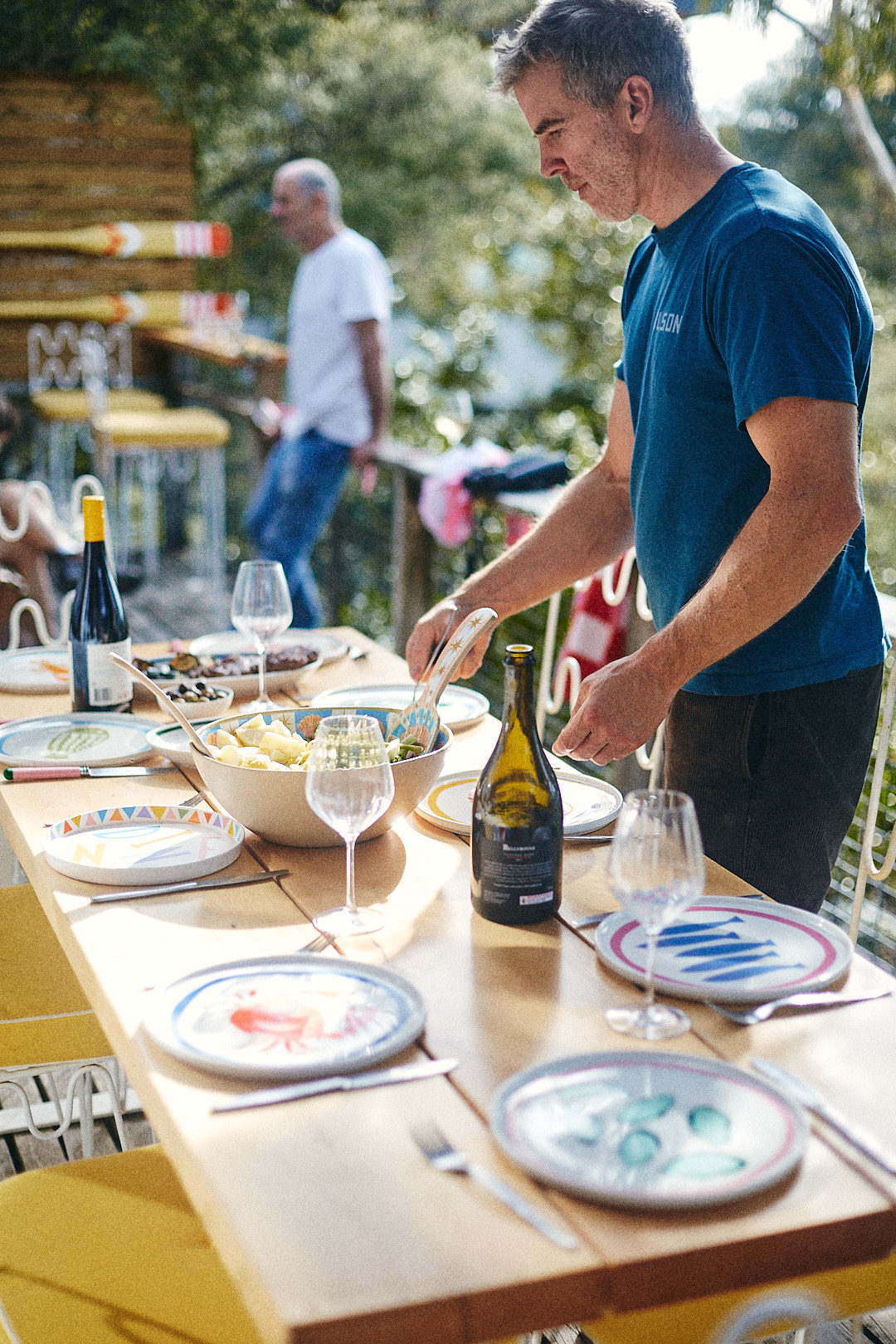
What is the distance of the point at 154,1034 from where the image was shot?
3.45 ft

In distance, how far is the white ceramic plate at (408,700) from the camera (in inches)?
77.0

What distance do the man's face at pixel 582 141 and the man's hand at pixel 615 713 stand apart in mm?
671

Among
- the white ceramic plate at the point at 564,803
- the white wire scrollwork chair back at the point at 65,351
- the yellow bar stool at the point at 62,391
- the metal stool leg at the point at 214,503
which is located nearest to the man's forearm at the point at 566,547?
the white ceramic plate at the point at 564,803

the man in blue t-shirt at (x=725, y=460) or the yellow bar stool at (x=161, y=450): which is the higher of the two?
the man in blue t-shirt at (x=725, y=460)

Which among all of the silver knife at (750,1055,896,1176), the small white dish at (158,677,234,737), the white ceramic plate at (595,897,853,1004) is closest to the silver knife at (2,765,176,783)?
the small white dish at (158,677,234,737)

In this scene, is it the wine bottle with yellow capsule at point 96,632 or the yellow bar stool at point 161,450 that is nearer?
the wine bottle with yellow capsule at point 96,632

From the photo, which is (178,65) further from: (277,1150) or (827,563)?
(277,1150)

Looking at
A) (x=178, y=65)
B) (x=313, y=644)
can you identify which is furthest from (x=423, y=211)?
(x=313, y=644)

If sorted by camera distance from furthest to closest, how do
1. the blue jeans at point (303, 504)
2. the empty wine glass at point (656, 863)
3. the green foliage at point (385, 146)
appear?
the green foliage at point (385, 146), the blue jeans at point (303, 504), the empty wine glass at point (656, 863)

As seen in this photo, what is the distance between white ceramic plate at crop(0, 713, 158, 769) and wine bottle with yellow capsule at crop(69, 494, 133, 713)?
0.13ft

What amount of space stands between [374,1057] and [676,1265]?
29cm

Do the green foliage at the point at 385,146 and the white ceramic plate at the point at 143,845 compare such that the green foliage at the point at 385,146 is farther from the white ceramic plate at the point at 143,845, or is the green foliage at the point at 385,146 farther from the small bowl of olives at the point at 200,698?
the white ceramic plate at the point at 143,845

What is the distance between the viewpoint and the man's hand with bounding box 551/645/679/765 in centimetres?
149

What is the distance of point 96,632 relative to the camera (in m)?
1.93
